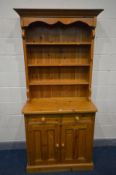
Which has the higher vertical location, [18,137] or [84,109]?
[84,109]

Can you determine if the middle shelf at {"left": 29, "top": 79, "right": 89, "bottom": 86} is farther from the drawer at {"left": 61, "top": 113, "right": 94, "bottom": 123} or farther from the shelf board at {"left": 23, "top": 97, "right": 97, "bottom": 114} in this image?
the drawer at {"left": 61, "top": 113, "right": 94, "bottom": 123}

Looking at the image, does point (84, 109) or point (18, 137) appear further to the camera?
point (18, 137)

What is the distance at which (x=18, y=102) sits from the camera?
245cm

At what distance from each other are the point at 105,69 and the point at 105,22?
0.65 metres

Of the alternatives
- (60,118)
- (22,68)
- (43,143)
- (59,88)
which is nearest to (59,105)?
(60,118)

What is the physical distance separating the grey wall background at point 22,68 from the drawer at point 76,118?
1.83 feet

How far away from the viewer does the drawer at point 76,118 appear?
1981 millimetres

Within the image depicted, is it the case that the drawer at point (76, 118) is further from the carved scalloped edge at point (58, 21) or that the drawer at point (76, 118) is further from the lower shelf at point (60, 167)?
the carved scalloped edge at point (58, 21)

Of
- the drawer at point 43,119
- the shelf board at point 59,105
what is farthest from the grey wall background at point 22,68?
the drawer at point 43,119

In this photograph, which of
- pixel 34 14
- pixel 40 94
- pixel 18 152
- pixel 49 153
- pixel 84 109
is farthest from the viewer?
pixel 18 152

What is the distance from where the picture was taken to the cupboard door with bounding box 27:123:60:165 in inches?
79.0

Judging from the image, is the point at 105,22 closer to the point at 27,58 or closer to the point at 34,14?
the point at 34,14

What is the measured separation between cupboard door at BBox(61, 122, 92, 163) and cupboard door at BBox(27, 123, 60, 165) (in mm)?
100

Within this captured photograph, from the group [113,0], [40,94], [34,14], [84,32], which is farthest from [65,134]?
[113,0]
